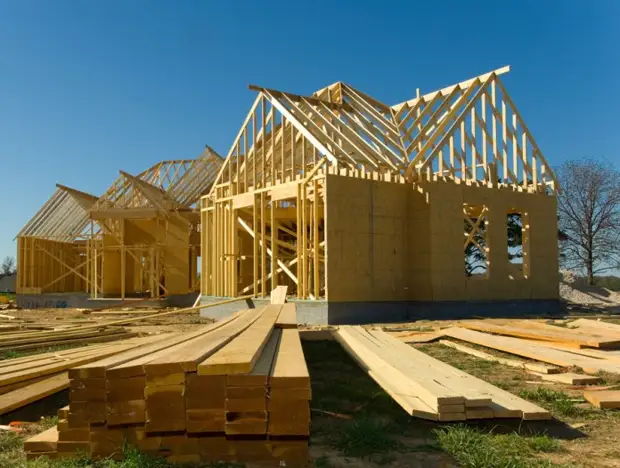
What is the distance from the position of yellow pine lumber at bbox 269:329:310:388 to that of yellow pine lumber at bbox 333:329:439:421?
96 centimetres

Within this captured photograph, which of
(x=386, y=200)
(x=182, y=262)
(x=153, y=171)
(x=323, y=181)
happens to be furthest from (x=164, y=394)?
(x=153, y=171)

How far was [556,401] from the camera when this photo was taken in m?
5.73

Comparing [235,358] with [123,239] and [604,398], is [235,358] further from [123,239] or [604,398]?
[123,239]

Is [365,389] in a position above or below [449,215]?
below

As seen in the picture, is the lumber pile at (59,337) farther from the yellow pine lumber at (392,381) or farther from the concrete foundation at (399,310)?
the yellow pine lumber at (392,381)

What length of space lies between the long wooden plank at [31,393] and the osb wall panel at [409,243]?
8456 mm

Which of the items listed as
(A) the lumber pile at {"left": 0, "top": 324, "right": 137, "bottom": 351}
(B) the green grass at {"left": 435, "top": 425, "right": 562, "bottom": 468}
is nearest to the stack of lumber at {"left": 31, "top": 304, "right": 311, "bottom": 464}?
(B) the green grass at {"left": 435, "top": 425, "right": 562, "bottom": 468}

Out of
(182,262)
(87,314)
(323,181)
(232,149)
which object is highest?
(232,149)

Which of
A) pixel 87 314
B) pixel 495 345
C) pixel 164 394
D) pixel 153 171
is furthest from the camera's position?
pixel 153 171

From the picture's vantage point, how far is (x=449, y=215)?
16.0 m

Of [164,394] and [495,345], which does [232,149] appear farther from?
[164,394]

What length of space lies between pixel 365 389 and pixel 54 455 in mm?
3327

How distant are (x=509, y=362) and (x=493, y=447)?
13.7ft

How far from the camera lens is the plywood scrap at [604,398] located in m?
5.49
